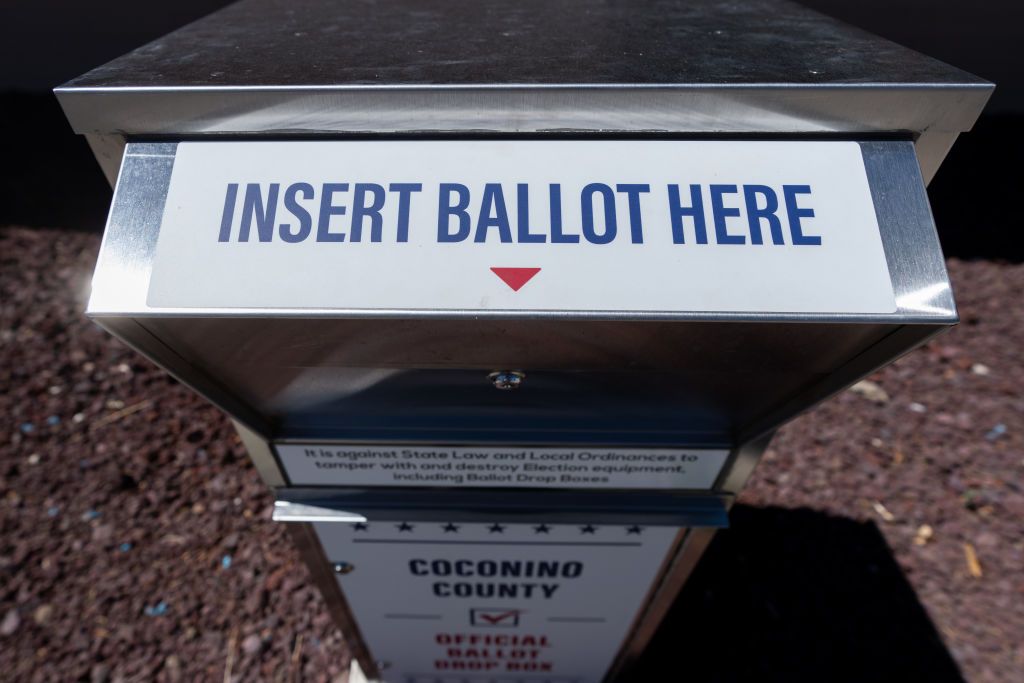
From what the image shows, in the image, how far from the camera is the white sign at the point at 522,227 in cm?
87

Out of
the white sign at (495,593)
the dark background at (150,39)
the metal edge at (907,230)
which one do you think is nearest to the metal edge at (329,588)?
the white sign at (495,593)

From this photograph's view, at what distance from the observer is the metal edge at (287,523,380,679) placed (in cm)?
152

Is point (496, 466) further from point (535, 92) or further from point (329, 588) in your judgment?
point (535, 92)

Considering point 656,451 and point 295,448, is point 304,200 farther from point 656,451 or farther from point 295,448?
point 656,451

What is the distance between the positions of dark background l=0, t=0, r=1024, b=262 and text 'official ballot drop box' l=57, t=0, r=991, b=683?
3079 mm

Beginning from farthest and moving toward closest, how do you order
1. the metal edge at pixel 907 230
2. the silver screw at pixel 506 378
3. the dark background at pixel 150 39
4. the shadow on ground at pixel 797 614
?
the dark background at pixel 150 39 < the shadow on ground at pixel 797 614 < the silver screw at pixel 506 378 < the metal edge at pixel 907 230

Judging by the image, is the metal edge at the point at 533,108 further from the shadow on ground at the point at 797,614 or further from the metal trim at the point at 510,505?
the shadow on ground at the point at 797,614

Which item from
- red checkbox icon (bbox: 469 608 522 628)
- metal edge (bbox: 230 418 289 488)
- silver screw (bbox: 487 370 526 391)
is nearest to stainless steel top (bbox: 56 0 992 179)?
silver screw (bbox: 487 370 526 391)

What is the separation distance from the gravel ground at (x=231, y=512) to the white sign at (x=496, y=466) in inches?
43.4

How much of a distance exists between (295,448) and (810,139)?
1031 mm

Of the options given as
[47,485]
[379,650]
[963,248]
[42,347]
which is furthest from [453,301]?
[963,248]

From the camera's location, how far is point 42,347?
290 cm

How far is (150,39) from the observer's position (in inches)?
163

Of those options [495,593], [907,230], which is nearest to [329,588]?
[495,593]
